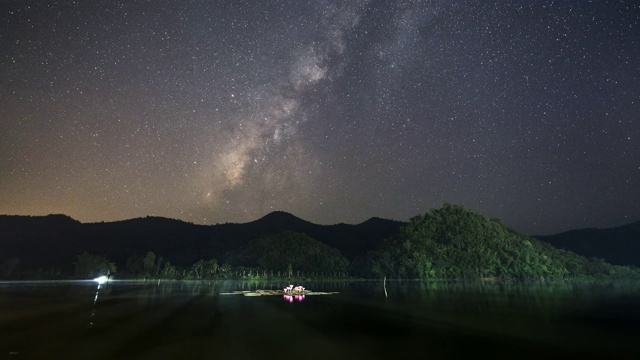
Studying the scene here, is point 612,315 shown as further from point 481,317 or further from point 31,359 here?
point 31,359

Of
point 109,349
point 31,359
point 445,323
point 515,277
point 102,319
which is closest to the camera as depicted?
point 31,359

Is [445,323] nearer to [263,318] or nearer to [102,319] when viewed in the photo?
[263,318]

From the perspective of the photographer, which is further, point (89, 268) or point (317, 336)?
point (89, 268)

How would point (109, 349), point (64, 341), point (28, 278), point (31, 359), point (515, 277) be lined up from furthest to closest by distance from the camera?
point (515, 277) < point (28, 278) < point (64, 341) < point (109, 349) < point (31, 359)

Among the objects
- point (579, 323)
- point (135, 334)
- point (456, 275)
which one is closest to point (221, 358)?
point (135, 334)

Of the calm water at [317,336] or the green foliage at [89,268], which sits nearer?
the calm water at [317,336]

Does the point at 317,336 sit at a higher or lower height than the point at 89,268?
lower

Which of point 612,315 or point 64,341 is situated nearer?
point 64,341

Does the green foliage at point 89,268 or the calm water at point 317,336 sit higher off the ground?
the green foliage at point 89,268

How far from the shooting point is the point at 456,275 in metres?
197

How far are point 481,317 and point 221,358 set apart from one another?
23.2 m

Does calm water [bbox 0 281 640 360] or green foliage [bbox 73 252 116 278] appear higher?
green foliage [bbox 73 252 116 278]

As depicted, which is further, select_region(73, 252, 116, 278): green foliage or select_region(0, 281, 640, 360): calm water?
select_region(73, 252, 116, 278): green foliage

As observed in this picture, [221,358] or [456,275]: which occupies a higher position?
[456,275]
